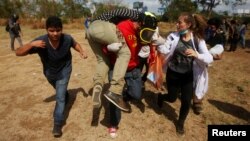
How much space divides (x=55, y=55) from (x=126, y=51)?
1.24 metres

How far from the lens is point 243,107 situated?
5512 millimetres

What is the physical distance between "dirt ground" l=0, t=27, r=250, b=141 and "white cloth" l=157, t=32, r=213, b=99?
0.61 meters

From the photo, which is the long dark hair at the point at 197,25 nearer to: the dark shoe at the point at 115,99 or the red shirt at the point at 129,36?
the red shirt at the point at 129,36

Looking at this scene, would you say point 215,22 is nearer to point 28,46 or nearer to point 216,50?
point 216,50

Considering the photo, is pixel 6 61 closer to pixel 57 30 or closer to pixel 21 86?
pixel 21 86

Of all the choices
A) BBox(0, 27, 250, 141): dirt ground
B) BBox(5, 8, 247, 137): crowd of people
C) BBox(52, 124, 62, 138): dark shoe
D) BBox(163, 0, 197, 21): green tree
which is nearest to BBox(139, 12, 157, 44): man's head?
BBox(5, 8, 247, 137): crowd of people

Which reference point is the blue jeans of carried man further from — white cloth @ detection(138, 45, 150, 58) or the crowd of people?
white cloth @ detection(138, 45, 150, 58)

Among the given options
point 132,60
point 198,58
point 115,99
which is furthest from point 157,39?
point 115,99

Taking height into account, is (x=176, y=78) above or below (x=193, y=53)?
below

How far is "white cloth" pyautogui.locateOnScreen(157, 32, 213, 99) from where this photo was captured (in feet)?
12.4

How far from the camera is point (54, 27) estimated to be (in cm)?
373

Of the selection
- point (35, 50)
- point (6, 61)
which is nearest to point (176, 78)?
point (35, 50)

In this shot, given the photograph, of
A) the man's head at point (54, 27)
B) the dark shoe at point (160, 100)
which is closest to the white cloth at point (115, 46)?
the man's head at point (54, 27)

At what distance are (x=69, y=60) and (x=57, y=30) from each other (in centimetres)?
73
